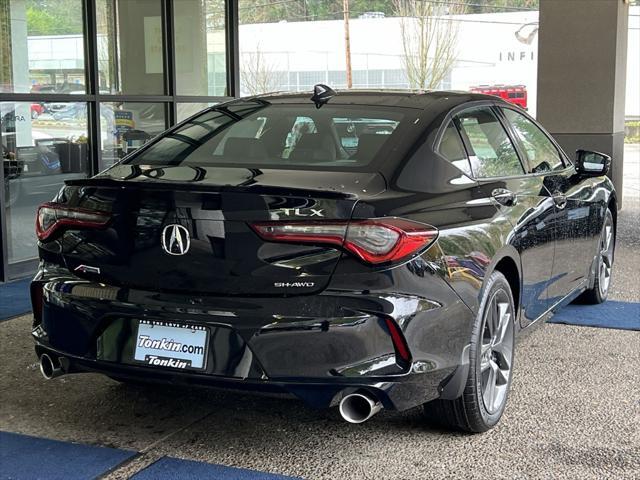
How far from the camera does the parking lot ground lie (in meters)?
3.51

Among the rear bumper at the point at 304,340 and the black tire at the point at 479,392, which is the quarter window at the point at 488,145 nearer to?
the black tire at the point at 479,392

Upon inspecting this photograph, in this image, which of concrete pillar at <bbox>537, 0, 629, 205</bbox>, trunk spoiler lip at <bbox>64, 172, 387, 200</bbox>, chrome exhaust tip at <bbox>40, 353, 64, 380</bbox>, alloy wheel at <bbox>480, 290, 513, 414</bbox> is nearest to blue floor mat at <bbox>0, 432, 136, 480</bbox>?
chrome exhaust tip at <bbox>40, 353, 64, 380</bbox>

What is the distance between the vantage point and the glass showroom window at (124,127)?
28.5ft

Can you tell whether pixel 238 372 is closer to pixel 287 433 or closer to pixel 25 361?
pixel 287 433

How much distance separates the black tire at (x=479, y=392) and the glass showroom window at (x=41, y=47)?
5170 mm

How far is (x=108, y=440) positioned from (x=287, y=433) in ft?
2.50

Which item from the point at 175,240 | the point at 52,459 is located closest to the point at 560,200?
the point at 175,240

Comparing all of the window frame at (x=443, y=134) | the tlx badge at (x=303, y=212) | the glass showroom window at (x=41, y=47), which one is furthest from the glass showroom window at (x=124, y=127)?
the tlx badge at (x=303, y=212)

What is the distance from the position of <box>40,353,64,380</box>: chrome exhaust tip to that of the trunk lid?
416 mm

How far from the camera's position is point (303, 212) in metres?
3.21

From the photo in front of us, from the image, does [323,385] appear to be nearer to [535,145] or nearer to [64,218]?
[64,218]

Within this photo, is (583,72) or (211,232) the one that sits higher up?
(583,72)

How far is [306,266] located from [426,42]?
143 feet

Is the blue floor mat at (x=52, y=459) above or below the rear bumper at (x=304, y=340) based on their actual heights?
below
